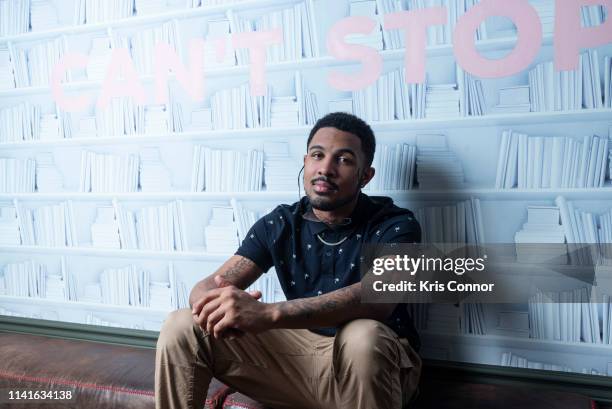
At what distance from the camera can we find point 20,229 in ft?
9.00

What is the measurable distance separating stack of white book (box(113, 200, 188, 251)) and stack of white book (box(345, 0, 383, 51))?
3.69ft

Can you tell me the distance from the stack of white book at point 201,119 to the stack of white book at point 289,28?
0.38 metres

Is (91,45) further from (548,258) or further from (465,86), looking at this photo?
(548,258)

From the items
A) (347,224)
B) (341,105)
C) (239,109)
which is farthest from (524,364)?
(239,109)

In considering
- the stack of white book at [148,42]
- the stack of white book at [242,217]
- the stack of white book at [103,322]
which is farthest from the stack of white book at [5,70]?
the stack of white book at [242,217]

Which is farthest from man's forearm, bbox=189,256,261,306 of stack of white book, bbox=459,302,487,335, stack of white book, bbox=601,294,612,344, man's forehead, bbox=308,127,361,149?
stack of white book, bbox=601,294,612,344

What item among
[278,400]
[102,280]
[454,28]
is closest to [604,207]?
[454,28]

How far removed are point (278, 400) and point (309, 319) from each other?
35 cm

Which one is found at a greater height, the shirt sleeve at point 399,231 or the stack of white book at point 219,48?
the stack of white book at point 219,48

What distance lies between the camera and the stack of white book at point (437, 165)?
1.95m

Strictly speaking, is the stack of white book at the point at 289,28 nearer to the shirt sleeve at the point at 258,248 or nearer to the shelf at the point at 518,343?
the shirt sleeve at the point at 258,248

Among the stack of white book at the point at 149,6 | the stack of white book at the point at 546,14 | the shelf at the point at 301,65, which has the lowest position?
the shelf at the point at 301,65

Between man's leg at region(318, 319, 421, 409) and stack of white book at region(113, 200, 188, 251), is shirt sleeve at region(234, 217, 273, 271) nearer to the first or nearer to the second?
man's leg at region(318, 319, 421, 409)

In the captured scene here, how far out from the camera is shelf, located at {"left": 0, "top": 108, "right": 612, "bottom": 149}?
1.79m
